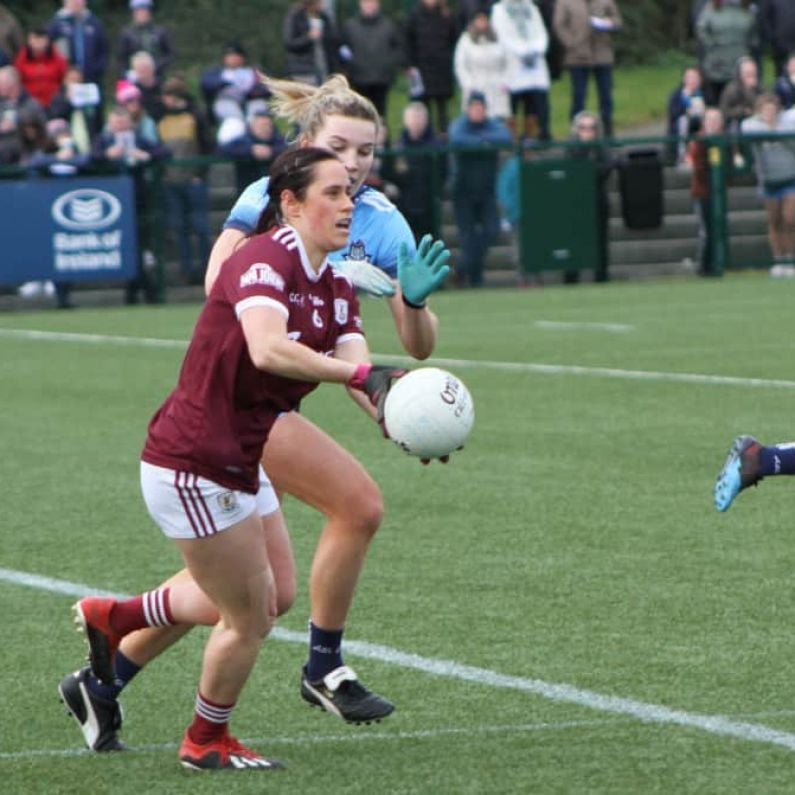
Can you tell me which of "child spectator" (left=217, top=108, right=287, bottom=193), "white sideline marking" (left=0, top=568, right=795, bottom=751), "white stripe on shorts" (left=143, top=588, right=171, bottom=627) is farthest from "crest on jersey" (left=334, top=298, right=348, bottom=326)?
"child spectator" (left=217, top=108, right=287, bottom=193)

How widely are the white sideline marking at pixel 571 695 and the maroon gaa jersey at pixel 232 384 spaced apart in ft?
4.53

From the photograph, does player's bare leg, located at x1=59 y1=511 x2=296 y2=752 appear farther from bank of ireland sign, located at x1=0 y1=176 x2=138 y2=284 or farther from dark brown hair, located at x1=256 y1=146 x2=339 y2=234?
bank of ireland sign, located at x1=0 y1=176 x2=138 y2=284

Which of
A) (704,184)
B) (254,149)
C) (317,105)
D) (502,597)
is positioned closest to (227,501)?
(317,105)

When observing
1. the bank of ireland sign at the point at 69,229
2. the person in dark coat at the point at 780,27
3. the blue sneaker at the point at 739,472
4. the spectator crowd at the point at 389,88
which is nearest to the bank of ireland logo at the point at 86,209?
the bank of ireland sign at the point at 69,229

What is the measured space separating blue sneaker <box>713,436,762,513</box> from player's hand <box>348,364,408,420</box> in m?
2.43

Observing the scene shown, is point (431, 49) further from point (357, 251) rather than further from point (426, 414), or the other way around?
point (426, 414)

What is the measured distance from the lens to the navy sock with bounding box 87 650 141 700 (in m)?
6.33

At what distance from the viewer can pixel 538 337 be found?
19.7m

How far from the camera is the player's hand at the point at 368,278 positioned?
671 cm

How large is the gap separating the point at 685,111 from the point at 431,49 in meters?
3.47

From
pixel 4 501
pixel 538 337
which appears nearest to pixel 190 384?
pixel 4 501

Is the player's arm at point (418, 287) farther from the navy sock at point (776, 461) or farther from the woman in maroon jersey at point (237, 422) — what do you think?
the navy sock at point (776, 461)

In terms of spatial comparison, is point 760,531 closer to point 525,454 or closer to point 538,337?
point 525,454

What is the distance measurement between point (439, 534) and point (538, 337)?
32.1 feet
